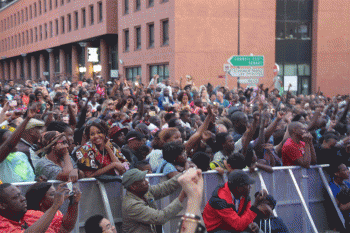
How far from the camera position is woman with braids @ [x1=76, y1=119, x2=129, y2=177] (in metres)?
5.99

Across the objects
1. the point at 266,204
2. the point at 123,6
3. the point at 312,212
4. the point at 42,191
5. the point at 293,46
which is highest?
the point at 123,6

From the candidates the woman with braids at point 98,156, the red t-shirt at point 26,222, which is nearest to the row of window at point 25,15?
the woman with braids at point 98,156

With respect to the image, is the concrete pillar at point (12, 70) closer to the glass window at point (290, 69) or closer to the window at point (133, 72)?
the window at point (133, 72)

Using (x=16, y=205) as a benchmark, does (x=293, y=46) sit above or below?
above

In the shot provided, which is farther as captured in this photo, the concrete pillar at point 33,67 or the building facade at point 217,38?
the concrete pillar at point 33,67

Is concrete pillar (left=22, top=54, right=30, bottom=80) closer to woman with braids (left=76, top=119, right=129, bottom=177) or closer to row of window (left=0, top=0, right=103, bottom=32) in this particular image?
row of window (left=0, top=0, right=103, bottom=32)

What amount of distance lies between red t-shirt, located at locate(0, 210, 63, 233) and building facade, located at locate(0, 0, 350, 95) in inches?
812

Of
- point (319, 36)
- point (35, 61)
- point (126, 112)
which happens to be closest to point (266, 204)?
point (126, 112)

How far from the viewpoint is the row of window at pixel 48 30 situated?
43.6 meters

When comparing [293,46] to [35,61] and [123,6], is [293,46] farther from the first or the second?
[35,61]

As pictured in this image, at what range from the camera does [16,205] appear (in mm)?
4250

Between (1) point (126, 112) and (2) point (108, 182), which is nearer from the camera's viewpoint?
(2) point (108, 182)

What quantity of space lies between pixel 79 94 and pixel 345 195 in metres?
9.91

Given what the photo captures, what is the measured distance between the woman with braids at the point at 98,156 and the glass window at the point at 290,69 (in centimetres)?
2988
